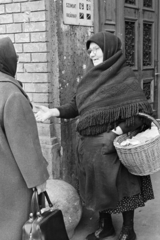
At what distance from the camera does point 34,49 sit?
A: 3582mm

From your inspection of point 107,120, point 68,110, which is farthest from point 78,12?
point 107,120

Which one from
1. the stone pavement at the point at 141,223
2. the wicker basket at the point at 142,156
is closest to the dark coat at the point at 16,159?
the wicker basket at the point at 142,156

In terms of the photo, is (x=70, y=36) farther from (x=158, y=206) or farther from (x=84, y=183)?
(x=158, y=206)

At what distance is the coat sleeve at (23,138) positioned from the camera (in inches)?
84.2

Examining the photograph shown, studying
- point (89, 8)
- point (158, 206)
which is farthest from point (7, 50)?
point (158, 206)

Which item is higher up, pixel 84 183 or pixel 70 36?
pixel 70 36

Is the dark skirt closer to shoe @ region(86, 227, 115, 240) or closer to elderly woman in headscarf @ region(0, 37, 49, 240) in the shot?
shoe @ region(86, 227, 115, 240)

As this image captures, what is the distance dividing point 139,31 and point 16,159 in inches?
120

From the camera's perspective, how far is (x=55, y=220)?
7.43 feet

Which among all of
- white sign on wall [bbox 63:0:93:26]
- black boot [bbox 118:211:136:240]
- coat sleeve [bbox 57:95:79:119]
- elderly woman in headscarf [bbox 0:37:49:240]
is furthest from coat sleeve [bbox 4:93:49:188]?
white sign on wall [bbox 63:0:93:26]

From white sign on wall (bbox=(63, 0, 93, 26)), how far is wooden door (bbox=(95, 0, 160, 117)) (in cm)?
10

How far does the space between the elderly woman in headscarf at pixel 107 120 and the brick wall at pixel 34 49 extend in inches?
25.6

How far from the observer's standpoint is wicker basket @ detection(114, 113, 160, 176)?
2566 millimetres

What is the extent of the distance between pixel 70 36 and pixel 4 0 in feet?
2.52
